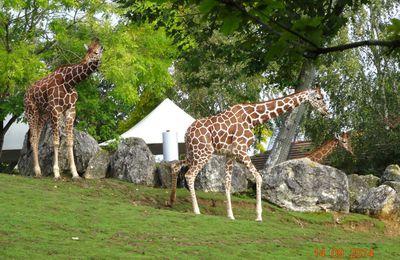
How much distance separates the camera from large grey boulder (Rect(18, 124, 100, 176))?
18.8 m

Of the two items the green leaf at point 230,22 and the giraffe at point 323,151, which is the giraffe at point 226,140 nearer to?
the giraffe at point 323,151

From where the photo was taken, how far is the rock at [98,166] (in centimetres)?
1847

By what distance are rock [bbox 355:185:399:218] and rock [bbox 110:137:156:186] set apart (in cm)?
532

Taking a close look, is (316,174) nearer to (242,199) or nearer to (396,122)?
(242,199)

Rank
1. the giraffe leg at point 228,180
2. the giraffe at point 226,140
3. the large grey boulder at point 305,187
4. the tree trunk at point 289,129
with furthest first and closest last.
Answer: the tree trunk at point 289,129 < the large grey boulder at point 305,187 < the giraffe at point 226,140 < the giraffe leg at point 228,180

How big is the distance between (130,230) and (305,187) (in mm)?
7676

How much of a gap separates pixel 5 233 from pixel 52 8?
55.5 feet

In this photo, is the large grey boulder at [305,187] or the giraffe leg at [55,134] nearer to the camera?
the giraffe leg at [55,134]

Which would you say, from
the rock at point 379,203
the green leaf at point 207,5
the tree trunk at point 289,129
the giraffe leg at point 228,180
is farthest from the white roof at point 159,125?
the green leaf at point 207,5

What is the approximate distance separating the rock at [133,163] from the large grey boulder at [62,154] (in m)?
0.65

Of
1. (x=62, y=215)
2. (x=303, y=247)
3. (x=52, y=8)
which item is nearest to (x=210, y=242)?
(x=303, y=247)

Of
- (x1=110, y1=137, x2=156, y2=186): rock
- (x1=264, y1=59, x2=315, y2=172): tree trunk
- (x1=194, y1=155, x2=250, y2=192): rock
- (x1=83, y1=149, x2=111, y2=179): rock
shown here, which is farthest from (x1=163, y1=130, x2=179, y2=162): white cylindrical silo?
(x1=83, y1=149, x2=111, y2=179): rock

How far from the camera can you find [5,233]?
1110 centimetres
